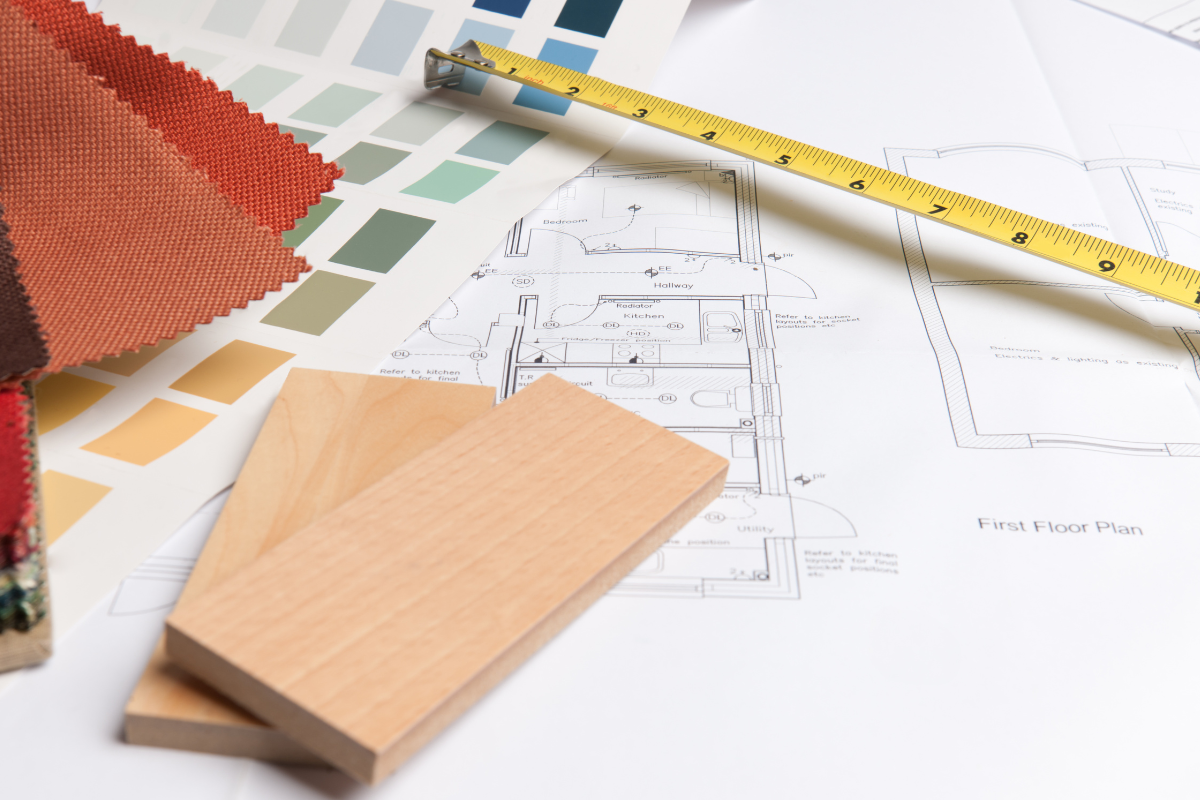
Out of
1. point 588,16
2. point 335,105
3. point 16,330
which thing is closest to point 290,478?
point 16,330

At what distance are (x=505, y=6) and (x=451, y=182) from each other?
1.86 ft

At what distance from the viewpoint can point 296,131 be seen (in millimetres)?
1485

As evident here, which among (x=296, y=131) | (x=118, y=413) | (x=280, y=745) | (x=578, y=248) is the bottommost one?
(x=280, y=745)

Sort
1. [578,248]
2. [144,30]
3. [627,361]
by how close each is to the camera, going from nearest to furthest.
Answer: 1. [627,361]
2. [578,248]
3. [144,30]

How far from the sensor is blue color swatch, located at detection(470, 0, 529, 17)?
1761mm

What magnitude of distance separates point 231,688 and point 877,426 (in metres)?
0.69

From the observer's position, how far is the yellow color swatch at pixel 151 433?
3.03 feet

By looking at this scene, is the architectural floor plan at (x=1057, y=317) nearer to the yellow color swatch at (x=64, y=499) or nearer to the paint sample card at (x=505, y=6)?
the paint sample card at (x=505, y=6)

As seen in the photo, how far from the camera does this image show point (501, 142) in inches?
59.2

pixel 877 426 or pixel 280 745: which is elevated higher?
pixel 877 426

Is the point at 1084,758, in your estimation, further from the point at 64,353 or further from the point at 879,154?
the point at 879,154

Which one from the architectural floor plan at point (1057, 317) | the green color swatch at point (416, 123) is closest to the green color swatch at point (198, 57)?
the green color swatch at point (416, 123)

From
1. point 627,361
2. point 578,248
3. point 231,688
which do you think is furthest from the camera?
point 578,248

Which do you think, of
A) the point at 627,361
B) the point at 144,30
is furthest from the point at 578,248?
the point at 144,30
